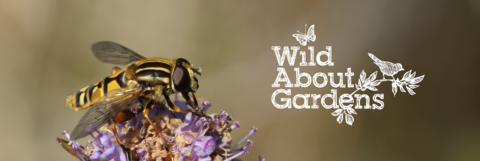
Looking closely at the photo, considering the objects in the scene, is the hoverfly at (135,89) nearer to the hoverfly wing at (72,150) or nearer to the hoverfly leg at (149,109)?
the hoverfly leg at (149,109)

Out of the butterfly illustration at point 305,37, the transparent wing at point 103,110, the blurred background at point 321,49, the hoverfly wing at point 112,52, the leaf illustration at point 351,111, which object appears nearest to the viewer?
the transparent wing at point 103,110

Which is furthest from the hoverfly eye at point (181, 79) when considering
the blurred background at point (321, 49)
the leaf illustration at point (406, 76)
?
the leaf illustration at point (406, 76)

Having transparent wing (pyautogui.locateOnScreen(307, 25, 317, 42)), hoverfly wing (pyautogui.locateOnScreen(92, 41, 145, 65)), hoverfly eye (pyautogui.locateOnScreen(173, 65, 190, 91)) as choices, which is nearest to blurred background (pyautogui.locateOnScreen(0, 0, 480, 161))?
transparent wing (pyautogui.locateOnScreen(307, 25, 317, 42))

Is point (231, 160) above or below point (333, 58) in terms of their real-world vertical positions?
below

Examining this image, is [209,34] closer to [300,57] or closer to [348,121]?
[300,57]

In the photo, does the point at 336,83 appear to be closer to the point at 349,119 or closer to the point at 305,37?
the point at 349,119

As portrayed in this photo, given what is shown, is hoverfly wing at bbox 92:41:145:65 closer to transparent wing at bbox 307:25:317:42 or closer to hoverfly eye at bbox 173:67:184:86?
hoverfly eye at bbox 173:67:184:86

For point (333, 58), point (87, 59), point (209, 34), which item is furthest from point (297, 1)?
point (87, 59)
